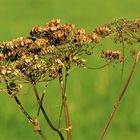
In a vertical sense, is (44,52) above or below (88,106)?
above

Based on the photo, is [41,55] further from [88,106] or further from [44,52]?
[88,106]

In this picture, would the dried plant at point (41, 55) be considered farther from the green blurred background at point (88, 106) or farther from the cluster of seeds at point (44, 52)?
the green blurred background at point (88, 106)

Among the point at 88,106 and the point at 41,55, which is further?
the point at 88,106

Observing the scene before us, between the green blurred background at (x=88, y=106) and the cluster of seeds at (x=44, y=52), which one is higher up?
the cluster of seeds at (x=44, y=52)

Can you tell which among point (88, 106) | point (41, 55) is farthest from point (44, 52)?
point (88, 106)

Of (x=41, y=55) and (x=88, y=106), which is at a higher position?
(x=41, y=55)

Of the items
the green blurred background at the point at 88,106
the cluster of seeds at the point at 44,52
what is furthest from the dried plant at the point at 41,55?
the green blurred background at the point at 88,106

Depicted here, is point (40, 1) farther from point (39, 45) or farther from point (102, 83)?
point (39, 45)

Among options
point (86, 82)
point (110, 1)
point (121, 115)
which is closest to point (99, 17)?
point (110, 1)

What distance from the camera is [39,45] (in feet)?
18.5

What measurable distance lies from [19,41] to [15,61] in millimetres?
172

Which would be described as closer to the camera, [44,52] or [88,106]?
[44,52]

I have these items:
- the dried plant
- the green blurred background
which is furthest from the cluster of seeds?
the green blurred background

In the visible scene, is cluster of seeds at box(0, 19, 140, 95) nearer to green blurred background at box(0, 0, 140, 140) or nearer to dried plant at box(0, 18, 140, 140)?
dried plant at box(0, 18, 140, 140)
